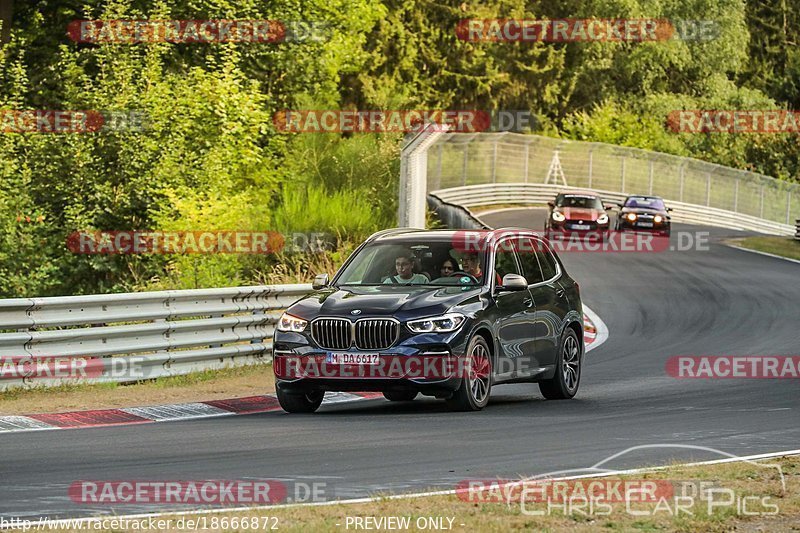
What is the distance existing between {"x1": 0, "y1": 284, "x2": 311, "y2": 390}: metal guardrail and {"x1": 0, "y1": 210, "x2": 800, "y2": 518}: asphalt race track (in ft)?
8.24

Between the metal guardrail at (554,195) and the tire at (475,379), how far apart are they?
151ft

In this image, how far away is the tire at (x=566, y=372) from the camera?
16.2 meters

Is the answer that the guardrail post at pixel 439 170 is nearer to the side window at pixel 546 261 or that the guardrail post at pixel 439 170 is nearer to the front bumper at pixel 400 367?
the side window at pixel 546 261

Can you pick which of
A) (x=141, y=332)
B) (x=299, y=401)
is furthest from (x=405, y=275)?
(x=141, y=332)

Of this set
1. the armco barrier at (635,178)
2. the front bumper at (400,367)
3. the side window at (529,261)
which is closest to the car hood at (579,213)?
the armco barrier at (635,178)

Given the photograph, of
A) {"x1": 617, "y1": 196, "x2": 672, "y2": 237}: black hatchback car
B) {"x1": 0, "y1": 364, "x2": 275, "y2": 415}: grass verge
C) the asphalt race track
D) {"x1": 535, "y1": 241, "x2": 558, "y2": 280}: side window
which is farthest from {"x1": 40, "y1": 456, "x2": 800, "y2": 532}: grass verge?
{"x1": 617, "y1": 196, "x2": 672, "y2": 237}: black hatchback car

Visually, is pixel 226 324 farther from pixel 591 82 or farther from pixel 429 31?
pixel 591 82

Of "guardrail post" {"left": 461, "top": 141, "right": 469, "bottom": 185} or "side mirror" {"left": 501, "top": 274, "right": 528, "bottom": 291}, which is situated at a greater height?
"guardrail post" {"left": 461, "top": 141, "right": 469, "bottom": 185}

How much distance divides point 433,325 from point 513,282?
50.9 inches

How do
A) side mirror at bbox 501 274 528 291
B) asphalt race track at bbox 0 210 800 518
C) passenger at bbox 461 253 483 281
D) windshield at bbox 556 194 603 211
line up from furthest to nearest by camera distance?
windshield at bbox 556 194 603 211 < passenger at bbox 461 253 483 281 < side mirror at bbox 501 274 528 291 < asphalt race track at bbox 0 210 800 518

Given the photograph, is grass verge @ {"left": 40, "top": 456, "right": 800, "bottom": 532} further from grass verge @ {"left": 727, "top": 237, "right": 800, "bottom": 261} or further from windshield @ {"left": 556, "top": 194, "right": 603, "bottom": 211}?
windshield @ {"left": 556, "top": 194, "right": 603, "bottom": 211}

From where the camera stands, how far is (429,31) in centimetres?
7806

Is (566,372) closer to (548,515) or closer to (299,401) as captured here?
(299,401)

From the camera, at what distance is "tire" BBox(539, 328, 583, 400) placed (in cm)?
1623
